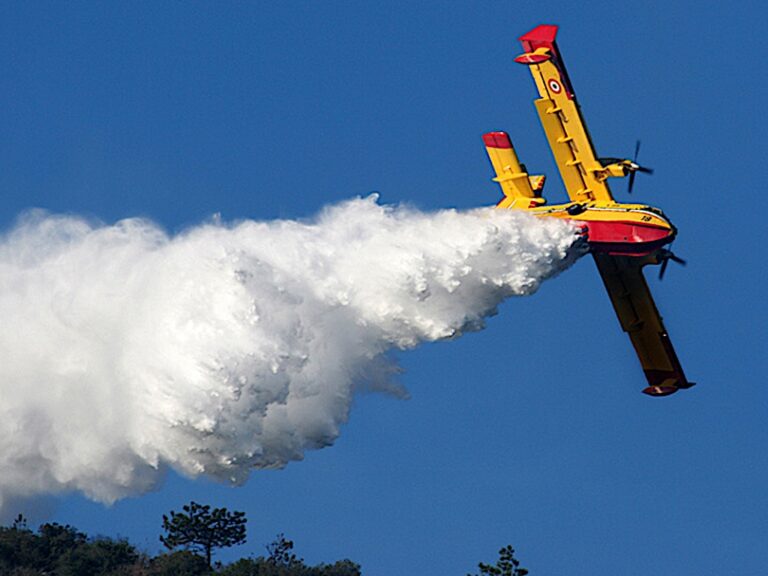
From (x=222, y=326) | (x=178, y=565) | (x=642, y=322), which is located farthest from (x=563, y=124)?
(x=178, y=565)

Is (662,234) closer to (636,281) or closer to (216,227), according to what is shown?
(636,281)

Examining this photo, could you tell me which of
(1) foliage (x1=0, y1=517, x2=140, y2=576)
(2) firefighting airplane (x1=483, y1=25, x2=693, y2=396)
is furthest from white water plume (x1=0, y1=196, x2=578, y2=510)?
(1) foliage (x1=0, y1=517, x2=140, y2=576)

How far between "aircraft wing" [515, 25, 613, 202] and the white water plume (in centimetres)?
166

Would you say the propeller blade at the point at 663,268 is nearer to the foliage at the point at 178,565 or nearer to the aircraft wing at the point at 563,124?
the aircraft wing at the point at 563,124

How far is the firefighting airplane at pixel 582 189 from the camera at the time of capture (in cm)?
5159

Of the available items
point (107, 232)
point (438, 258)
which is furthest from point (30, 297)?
point (438, 258)

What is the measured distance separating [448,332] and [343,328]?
8.04ft

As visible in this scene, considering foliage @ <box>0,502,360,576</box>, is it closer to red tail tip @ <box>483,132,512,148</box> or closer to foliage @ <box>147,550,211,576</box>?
foliage @ <box>147,550,211,576</box>

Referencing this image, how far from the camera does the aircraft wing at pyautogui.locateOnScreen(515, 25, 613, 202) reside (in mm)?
53000

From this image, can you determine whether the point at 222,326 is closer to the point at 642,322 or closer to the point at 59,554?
the point at 642,322

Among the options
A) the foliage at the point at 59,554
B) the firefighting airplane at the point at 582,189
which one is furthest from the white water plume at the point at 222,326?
the foliage at the point at 59,554

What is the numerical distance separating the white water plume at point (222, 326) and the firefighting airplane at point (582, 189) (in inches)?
28.1

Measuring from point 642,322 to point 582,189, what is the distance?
19.0 feet

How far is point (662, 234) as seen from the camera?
168 feet
